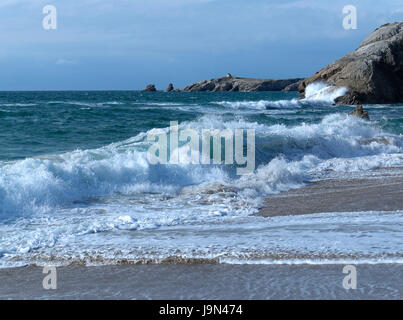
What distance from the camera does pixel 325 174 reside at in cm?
1105

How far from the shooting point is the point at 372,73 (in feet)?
145

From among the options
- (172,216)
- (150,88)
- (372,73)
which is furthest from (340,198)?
(150,88)

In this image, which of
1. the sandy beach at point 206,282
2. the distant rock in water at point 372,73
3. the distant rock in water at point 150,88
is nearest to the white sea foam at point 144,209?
the sandy beach at point 206,282

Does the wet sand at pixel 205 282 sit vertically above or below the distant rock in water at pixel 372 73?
below

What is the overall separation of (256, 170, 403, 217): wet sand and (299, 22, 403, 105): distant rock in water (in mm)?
35590

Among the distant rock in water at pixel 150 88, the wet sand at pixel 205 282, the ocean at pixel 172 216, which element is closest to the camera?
the wet sand at pixel 205 282

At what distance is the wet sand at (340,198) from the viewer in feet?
23.3

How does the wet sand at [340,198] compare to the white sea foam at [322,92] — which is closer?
the wet sand at [340,198]

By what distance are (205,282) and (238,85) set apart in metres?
127

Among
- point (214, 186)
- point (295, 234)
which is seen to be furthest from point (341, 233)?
point (214, 186)

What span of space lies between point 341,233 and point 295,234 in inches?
20.5

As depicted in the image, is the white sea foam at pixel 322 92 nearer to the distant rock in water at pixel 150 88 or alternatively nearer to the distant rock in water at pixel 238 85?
the distant rock in water at pixel 238 85

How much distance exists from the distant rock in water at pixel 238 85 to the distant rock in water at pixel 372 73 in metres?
77.8

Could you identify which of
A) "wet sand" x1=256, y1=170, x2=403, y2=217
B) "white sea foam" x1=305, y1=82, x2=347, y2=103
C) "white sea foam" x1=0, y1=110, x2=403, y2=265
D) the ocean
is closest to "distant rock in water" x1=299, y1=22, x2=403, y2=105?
"white sea foam" x1=305, y1=82, x2=347, y2=103
